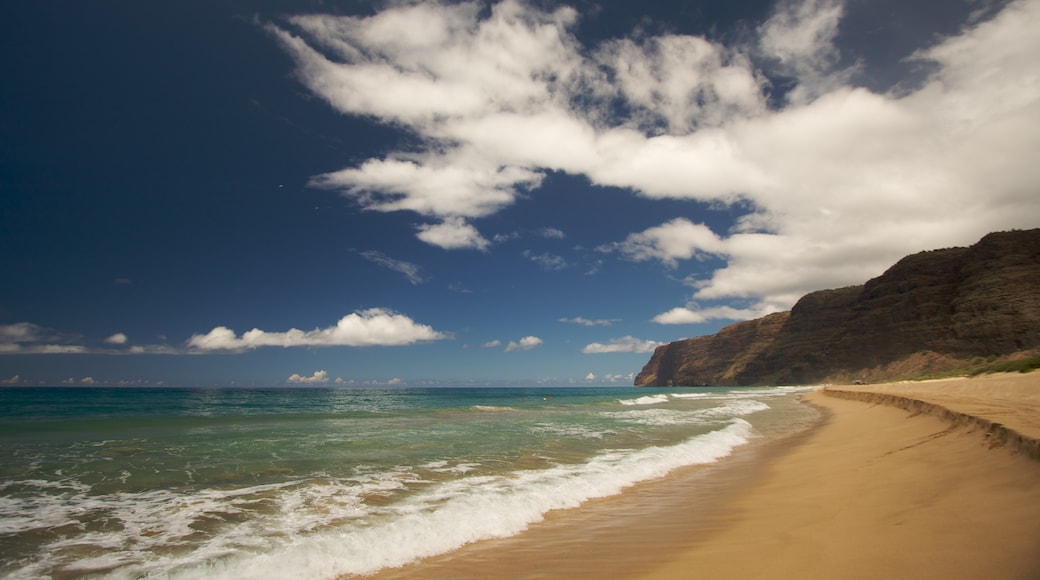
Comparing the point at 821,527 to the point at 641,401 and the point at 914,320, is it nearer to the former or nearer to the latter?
the point at 641,401

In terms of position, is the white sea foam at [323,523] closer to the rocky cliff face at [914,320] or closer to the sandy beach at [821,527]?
the sandy beach at [821,527]

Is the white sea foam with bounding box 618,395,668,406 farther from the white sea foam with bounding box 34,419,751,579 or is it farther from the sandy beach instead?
the white sea foam with bounding box 34,419,751,579

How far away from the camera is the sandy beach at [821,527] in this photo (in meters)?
3.61

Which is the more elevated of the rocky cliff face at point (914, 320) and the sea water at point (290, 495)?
the rocky cliff face at point (914, 320)

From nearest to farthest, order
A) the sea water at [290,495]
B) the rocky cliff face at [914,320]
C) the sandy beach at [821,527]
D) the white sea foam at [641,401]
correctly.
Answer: the sandy beach at [821,527] < the sea water at [290,495] < the white sea foam at [641,401] < the rocky cliff face at [914,320]

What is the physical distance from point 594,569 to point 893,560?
8.49 feet

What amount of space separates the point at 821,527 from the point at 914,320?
132m

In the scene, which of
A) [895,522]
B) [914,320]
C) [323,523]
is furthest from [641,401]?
[914,320]

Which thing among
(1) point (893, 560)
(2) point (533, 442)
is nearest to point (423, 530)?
(1) point (893, 560)

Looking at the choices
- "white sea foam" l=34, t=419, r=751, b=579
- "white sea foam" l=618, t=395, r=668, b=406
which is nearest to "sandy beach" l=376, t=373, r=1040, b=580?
"white sea foam" l=34, t=419, r=751, b=579

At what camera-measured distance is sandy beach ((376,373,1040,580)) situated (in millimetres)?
3607

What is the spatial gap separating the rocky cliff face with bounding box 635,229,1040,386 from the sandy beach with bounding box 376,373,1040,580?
335 ft

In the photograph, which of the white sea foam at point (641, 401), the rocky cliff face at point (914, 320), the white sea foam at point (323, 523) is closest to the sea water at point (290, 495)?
the white sea foam at point (323, 523)

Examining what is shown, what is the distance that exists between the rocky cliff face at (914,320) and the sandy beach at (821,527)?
102256mm
